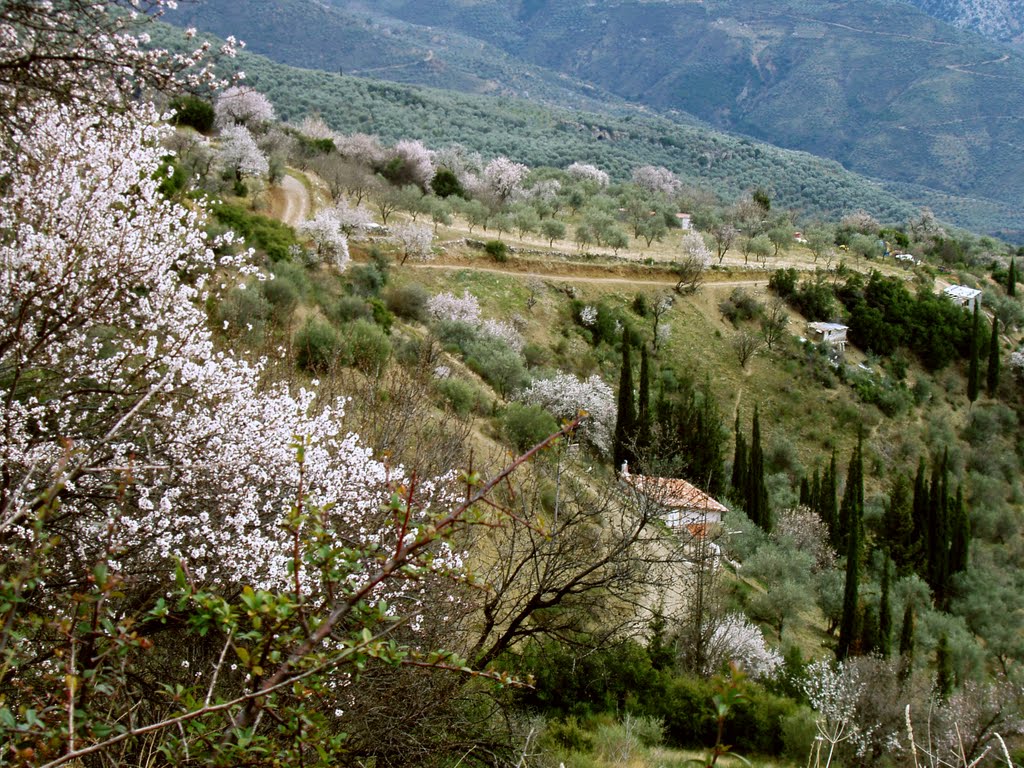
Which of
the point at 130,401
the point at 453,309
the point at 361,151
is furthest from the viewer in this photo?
the point at 361,151

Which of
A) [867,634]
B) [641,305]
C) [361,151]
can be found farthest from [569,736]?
[361,151]

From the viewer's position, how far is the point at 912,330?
5081cm

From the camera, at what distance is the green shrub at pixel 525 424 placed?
924 inches

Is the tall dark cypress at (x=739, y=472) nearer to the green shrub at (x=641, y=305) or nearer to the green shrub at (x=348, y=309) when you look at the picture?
the green shrub at (x=641, y=305)

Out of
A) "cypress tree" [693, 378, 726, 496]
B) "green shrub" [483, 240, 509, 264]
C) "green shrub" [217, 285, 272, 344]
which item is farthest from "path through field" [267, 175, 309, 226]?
"cypress tree" [693, 378, 726, 496]

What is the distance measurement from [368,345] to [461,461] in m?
8.97

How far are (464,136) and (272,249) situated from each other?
222 feet

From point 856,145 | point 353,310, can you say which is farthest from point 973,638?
point 856,145

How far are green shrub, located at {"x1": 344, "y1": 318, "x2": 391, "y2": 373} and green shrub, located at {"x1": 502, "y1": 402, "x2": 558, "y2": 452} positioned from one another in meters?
4.35

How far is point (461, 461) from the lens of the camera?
41.1 ft

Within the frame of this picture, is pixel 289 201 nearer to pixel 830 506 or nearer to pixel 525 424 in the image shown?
pixel 525 424

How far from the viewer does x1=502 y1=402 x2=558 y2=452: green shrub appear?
23.5 metres

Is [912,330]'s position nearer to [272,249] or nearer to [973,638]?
[973,638]

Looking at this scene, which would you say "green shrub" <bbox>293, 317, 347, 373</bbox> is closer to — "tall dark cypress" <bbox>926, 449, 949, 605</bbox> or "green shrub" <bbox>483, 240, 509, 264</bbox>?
"green shrub" <bbox>483, 240, 509, 264</bbox>
